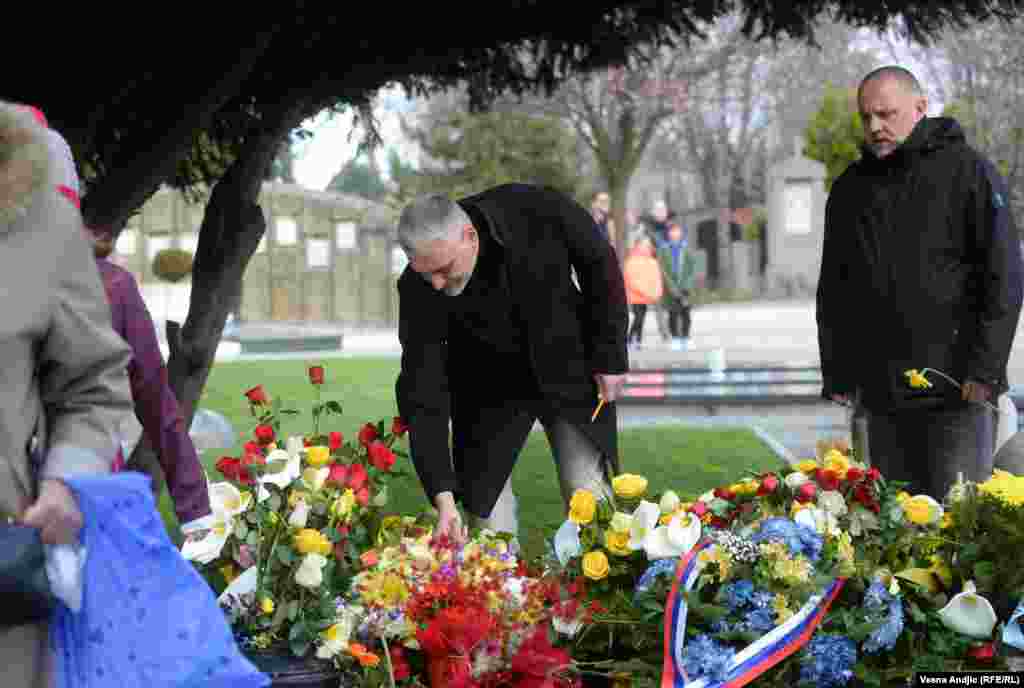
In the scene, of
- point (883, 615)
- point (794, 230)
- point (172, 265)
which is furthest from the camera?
point (794, 230)

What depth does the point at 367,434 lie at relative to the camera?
432cm

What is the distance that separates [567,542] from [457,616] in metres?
0.60

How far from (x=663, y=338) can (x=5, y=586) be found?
19.3 metres

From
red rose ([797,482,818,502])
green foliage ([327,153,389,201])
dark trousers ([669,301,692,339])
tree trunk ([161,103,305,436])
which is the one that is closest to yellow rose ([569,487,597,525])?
red rose ([797,482,818,502])

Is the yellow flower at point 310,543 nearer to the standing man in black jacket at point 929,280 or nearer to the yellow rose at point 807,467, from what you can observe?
the yellow rose at point 807,467

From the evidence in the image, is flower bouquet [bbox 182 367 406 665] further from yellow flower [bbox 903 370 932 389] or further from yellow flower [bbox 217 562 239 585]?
yellow flower [bbox 903 370 932 389]

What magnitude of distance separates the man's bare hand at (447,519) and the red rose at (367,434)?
274 mm

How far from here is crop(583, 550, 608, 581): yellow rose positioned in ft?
12.7

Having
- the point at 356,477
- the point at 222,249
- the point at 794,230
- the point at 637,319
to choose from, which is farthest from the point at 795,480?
the point at 794,230

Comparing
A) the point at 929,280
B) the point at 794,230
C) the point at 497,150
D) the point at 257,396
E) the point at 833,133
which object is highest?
the point at 833,133

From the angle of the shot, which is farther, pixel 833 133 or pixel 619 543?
pixel 833 133

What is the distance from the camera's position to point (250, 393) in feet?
13.6

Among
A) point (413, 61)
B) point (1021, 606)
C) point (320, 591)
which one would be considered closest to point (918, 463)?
point (1021, 606)

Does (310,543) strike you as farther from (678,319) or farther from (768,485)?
(678,319)
